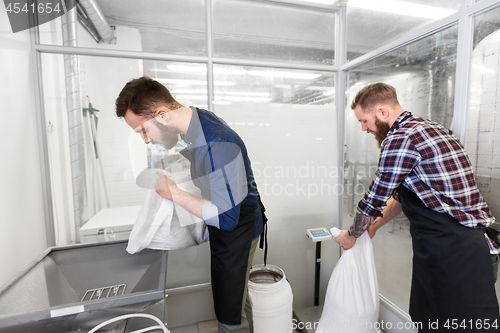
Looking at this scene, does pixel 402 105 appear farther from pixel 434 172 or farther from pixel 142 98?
pixel 142 98

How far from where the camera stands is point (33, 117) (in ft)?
4.53

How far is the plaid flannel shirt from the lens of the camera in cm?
95

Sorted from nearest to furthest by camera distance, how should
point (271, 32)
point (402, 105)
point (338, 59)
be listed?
point (402, 105) → point (271, 32) → point (338, 59)

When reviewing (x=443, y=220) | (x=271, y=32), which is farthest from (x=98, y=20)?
(x=443, y=220)

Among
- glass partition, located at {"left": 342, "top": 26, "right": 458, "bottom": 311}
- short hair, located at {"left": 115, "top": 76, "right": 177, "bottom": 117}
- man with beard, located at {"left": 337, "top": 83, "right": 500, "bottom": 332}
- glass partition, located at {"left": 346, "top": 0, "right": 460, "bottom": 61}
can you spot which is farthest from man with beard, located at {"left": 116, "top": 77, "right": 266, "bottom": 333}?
glass partition, located at {"left": 346, "top": 0, "right": 460, "bottom": 61}

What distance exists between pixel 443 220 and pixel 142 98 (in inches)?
51.0

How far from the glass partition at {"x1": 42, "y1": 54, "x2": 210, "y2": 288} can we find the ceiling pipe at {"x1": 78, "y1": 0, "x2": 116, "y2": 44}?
132 mm

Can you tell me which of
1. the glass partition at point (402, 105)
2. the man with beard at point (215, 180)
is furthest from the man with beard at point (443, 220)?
the man with beard at point (215, 180)

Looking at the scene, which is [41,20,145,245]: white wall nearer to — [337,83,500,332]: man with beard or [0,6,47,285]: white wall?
[0,6,47,285]: white wall

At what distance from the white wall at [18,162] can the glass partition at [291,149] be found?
40.5 inches

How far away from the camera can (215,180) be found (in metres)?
0.98

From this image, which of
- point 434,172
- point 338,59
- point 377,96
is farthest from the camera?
point 338,59

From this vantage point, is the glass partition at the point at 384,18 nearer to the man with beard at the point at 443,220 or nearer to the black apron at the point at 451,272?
the man with beard at the point at 443,220

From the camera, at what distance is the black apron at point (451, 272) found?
0.93 m
